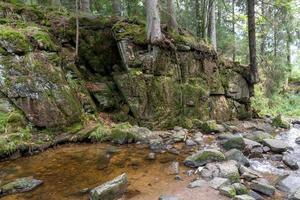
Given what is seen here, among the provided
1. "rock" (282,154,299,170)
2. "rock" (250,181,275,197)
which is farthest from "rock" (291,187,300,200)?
"rock" (282,154,299,170)

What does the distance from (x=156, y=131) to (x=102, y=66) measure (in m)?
3.49

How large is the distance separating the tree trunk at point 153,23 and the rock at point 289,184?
615cm

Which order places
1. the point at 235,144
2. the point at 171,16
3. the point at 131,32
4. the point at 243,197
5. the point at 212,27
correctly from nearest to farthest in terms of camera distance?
the point at 243,197 < the point at 235,144 < the point at 131,32 < the point at 171,16 < the point at 212,27

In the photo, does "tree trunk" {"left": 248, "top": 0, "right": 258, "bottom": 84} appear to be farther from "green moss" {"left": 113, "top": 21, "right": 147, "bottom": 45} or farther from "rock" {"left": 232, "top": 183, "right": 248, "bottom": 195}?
"rock" {"left": 232, "top": 183, "right": 248, "bottom": 195}

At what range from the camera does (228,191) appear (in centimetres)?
459

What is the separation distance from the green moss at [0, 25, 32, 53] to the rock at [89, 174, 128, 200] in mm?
5461

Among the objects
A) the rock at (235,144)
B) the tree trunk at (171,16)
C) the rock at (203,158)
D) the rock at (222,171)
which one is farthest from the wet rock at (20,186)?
the tree trunk at (171,16)

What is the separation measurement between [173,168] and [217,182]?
114cm

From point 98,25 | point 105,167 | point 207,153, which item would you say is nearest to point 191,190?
point 207,153

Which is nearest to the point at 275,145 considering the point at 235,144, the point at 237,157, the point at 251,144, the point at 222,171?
the point at 251,144

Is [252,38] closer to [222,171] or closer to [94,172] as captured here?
[222,171]

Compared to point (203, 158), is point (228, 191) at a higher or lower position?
lower

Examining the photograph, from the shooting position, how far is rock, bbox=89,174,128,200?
4348mm

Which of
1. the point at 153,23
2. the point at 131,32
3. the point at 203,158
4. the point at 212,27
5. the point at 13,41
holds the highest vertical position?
the point at 212,27
